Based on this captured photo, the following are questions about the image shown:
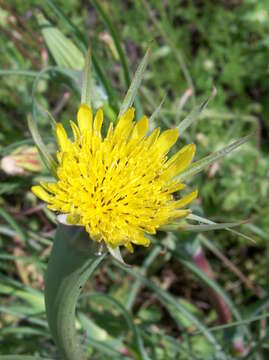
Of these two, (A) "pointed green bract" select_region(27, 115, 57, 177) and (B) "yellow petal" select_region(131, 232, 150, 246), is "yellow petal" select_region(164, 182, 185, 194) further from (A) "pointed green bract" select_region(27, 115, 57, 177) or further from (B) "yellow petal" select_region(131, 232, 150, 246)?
(A) "pointed green bract" select_region(27, 115, 57, 177)

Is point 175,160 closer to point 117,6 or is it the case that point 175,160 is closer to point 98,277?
point 98,277

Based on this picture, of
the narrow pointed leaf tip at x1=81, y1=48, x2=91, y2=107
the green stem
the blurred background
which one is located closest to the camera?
the green stem

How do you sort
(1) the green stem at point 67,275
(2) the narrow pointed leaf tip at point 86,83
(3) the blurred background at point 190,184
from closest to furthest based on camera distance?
(1) the green stem at point 67,275 < (2) the narrow pointed leaf tip at point 86,83 < (3) the blurred background at point 190,184

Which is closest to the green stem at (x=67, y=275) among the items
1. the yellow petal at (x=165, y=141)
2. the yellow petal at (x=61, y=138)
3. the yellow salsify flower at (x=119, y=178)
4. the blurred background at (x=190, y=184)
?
the yellow salsify flower at (x=119, y=178)

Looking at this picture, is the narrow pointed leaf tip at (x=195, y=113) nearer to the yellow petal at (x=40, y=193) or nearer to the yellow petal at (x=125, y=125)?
the yellow petal at (x=125, y=125)

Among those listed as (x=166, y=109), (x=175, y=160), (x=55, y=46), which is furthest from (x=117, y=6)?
(x=175, y=160)

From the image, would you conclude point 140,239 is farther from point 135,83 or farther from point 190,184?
point 190,184

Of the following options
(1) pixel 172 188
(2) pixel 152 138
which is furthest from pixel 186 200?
(2) pixel 152 138

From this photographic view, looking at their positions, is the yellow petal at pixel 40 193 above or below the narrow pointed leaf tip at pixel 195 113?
above

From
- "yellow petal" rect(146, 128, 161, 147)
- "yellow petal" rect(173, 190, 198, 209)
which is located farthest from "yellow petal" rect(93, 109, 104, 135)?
"yellow petal" rect(173, 190, 198, 209)
